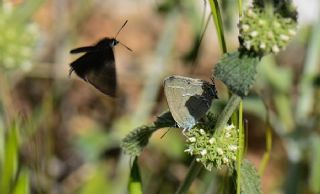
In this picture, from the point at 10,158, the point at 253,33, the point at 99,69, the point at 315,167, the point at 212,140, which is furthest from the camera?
the point at 315,167

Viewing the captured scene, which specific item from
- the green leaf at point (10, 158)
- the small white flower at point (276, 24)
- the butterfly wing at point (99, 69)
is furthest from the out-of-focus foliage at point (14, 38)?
the small white flower at point (276, 24)

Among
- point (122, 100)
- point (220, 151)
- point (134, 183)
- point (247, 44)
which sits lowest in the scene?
point (122, 100)

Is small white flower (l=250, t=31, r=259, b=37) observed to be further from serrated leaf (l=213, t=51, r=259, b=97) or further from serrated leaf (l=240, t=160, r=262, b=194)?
serrated leaf (l=240, t=160, r=262, b=194)

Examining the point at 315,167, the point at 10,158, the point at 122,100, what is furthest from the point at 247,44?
the point at 122,100

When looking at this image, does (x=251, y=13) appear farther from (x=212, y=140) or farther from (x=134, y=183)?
(x=134, y=183)

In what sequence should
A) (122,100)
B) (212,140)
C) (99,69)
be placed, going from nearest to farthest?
(212,140) < (99,69) < (122,100)

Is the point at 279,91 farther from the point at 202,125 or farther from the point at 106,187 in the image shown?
the point at 202,125
